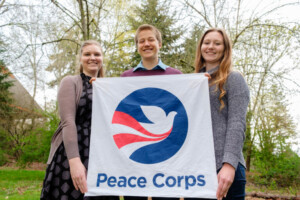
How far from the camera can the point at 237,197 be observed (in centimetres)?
204

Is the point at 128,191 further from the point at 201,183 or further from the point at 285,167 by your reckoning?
the point at 285,167

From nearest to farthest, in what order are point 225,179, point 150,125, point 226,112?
point 225,179 → point 226,112 → point 150,125

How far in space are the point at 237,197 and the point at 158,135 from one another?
84 centimetres

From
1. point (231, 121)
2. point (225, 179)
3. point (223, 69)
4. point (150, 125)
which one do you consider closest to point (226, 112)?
point (231, 121)

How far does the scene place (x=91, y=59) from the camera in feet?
8.79

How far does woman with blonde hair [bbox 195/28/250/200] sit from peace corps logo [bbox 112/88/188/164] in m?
0.33

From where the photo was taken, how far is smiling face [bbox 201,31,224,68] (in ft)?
7.60

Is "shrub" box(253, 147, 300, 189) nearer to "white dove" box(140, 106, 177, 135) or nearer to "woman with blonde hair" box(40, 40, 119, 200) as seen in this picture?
"white dove" box(140, 106, 177, 135)

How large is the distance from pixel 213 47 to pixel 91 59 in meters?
1.26

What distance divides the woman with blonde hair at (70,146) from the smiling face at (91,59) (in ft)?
0.59

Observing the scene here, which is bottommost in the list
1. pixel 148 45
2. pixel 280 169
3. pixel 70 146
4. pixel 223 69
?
pixel 280 169

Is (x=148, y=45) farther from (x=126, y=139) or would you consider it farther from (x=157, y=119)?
(x=126, y=139)

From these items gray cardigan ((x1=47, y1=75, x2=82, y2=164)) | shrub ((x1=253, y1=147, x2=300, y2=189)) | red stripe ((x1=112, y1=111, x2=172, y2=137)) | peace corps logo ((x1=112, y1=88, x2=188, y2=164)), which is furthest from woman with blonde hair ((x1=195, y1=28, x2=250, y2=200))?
shrub ((x1=253, y1=147, x2=300, y2=189))

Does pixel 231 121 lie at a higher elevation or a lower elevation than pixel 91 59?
lower
